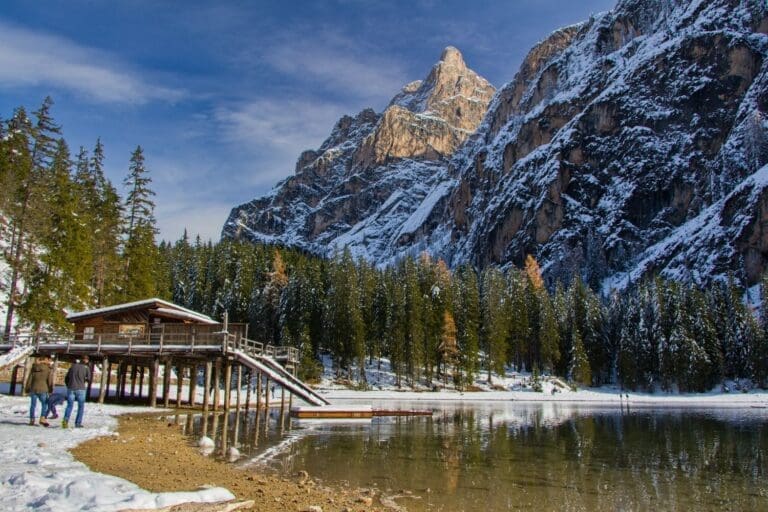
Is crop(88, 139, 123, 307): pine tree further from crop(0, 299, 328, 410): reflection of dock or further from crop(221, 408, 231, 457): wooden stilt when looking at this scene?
crop(221, 408, 231, 457): wooden stilt

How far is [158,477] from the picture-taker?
490 inches

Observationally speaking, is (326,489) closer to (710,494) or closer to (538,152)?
(710,494)

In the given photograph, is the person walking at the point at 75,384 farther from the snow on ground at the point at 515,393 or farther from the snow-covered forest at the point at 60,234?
the snow on ground at the point at 515,393

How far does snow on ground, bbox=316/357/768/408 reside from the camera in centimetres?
6334

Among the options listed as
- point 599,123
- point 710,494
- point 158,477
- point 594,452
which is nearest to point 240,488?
point 158,477

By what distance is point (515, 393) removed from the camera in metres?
70.8

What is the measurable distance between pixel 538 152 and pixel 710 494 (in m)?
181

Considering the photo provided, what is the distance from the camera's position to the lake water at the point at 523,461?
14141 millimetres

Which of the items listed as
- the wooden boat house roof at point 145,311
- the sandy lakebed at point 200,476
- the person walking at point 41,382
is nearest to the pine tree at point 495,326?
the wooden boat house roof at point 145,311

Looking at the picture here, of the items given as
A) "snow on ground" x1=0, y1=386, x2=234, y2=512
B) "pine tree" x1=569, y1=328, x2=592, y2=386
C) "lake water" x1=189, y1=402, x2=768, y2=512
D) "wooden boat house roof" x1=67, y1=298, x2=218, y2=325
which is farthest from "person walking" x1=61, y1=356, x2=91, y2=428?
"pine tree" x1=569, y1=328, x2=592, y2=386

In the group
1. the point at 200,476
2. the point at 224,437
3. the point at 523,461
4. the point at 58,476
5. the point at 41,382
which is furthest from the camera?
the point at 224,437

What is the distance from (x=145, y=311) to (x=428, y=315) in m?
44.0

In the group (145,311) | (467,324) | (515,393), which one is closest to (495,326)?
(467,324)

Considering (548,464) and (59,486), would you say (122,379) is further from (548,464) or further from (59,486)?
(59,486)
